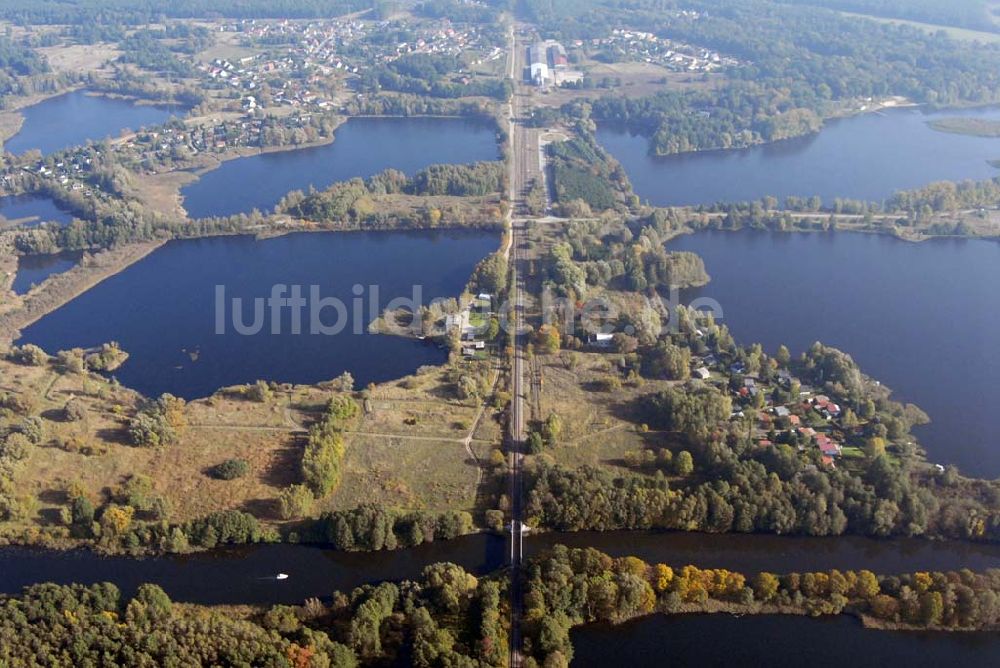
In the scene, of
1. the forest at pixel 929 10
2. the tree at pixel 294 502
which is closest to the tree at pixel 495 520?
the tree at pixel 294 502

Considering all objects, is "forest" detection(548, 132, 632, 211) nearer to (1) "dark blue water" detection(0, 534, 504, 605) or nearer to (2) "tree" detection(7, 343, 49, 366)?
(1) "dark blue water" detection(0, 534, 504, 605)

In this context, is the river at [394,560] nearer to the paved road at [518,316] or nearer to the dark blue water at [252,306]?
the paved road at [518,316]

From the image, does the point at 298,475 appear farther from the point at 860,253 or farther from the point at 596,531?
the point at 860,253

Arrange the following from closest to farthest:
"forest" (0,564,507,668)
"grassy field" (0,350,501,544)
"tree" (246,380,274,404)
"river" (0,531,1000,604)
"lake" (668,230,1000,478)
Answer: "forest" (0,564,507,668) → "river" (0,531,1000,604) → "grassy field" (0,350,501,544) → "tree" (246,380,274,404) → "lake" (668,230,1000,478)

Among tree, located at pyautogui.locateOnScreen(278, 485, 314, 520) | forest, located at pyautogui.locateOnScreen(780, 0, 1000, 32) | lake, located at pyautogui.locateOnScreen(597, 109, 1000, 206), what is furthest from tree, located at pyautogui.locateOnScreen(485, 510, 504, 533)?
forest, located at pyautogui.locateOnScreen(780, 0, 1000, 32)

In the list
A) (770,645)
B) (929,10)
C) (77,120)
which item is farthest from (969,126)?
(77,120)

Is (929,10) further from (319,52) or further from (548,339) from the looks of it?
(548,339)
